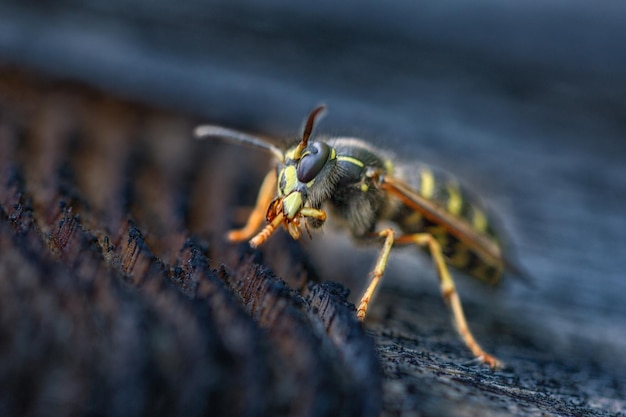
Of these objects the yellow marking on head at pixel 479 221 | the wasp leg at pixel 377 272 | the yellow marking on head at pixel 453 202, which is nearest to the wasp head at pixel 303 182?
the wasp leg at pixel 377 272

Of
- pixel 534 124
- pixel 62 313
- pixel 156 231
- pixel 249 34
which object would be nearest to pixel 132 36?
pixel 249 34

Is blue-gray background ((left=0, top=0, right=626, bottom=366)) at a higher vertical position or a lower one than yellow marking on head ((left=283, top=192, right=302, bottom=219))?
higher

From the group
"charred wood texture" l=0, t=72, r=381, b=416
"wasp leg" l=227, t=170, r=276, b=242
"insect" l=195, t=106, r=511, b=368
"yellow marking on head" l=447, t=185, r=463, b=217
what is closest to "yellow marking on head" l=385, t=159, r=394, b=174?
"insect" l=195, t=106, r=511, b=368

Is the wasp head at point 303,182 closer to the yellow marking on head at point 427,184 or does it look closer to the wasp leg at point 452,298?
the wasp leg at point 452,298

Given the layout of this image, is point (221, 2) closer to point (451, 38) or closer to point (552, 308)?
point (451, 38)

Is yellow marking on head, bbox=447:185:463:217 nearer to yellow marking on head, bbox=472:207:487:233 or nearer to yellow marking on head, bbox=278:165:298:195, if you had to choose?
yellow marking on head, bbox=472:207:487:233
